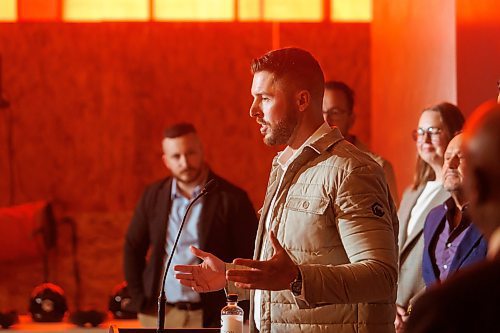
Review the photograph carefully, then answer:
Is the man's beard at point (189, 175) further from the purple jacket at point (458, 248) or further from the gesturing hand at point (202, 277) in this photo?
the gesturing hand at point (202, 277)

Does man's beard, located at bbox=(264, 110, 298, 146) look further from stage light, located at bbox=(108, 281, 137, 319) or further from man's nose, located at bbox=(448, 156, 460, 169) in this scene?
stage light, located at bbox=(108, 281, 137, 319)

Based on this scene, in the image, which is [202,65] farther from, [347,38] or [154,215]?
[154,215]

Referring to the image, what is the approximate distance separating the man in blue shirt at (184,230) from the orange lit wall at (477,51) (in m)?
1.25

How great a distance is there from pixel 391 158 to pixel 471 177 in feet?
16.7

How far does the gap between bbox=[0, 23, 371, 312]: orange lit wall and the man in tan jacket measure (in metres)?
4.19

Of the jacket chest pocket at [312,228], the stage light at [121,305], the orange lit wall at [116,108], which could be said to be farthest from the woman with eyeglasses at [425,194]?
the orange lit wall at [116,108]

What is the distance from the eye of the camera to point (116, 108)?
23.7ft

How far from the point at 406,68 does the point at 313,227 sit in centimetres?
339

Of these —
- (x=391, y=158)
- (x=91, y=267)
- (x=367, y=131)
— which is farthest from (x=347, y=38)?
(x=91, y=267)

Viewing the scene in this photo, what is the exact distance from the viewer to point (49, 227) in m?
7.04

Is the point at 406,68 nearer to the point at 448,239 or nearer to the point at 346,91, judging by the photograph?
the point at 346,91

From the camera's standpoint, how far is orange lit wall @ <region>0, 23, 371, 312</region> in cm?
720

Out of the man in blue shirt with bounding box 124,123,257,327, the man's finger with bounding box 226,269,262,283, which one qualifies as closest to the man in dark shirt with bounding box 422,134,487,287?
Answer: the man's finger with bounding box 226,269,262,283

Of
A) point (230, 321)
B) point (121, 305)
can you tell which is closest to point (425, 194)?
point (230, 321)
